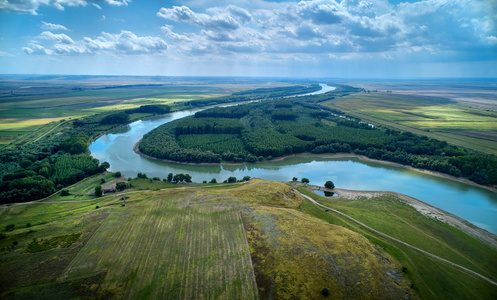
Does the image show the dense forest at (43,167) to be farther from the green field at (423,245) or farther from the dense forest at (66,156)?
the green field at (423,245)

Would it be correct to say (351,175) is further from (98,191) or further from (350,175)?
(98,191)

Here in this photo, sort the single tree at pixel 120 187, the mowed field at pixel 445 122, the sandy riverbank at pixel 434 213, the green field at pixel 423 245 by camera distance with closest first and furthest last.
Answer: the green field at pixel 423 245 < the sandy riverbank at pixel 434 213 < the single tree at pixel 120 187 < the mowed field at pixel 445 122

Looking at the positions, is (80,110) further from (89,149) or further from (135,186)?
(135,186)

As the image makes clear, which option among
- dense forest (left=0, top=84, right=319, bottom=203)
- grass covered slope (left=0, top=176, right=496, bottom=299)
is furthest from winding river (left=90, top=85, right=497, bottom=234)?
grass covered slope (left=0, top=176, right=496, bottom=299)

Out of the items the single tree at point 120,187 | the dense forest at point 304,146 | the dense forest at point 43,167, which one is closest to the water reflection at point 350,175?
the dense forest at point 304,146

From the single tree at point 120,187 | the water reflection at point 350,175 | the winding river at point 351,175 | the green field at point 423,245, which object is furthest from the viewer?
the single tree at point 120,187

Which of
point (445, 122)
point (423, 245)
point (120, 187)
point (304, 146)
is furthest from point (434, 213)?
point (445, 122)

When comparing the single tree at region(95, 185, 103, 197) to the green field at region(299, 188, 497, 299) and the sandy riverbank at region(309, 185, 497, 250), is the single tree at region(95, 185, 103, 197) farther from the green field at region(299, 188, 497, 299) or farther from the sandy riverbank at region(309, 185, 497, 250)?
the sandy riverbank at region(309, 185, 497, 250)
